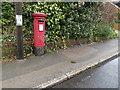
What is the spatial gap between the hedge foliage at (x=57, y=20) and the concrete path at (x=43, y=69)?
0.74 m

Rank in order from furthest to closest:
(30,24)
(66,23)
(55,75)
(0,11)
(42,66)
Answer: (66,23)
(30,24)
(0,11)
(42,66)
(55,75)

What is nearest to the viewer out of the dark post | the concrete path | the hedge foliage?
the concrete path

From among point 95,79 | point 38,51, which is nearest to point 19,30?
point 38,51

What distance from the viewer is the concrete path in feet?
9.96

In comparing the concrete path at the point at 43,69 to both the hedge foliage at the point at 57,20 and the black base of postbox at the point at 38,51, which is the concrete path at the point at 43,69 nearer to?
the black base of postbox at the point at 38,51

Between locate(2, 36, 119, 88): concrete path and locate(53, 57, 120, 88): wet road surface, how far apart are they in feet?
0.63

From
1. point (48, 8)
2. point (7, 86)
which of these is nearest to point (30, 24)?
point (48, 8)

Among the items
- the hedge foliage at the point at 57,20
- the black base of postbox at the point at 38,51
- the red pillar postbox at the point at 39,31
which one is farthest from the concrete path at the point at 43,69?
the hedge foliage at the point at 57,20

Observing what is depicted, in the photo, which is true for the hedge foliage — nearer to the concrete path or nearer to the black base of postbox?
the black base of postbox

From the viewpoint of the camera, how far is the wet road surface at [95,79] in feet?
10.2

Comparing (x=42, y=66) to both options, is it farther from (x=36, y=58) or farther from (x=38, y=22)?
(x=38, y=22)

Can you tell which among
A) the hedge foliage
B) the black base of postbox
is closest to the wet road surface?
the black base of postbox

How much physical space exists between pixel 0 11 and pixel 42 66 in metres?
2.69

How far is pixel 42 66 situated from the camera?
156 inches
